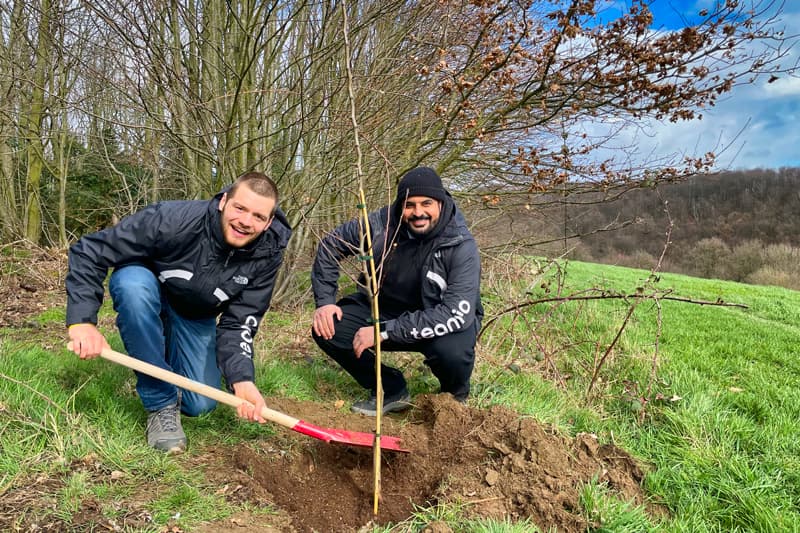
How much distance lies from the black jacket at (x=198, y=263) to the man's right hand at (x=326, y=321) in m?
0.42

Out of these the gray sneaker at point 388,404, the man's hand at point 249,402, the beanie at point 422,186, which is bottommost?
the gray sneaker at point 388,404

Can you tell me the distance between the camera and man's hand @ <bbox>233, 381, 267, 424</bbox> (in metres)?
2.51

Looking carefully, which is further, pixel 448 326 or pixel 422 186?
pixel 422 186

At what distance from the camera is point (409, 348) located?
10.8ft

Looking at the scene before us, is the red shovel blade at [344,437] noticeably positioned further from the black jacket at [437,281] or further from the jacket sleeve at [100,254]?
the jacket sleeve at [100,254]

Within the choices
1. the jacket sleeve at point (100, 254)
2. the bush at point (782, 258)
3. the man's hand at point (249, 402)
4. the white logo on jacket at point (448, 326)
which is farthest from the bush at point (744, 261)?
the jacket sleeve at point (100, 254)

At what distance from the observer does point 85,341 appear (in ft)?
7.88

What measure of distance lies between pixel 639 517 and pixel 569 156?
445cm

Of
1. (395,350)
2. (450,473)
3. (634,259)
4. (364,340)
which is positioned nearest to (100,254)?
(364,340)

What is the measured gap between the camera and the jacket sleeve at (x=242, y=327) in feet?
9.16

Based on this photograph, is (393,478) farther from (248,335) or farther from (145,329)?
(145,329)

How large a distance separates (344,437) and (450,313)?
40.0 inches

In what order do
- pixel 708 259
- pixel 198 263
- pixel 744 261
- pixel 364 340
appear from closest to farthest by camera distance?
pixel 198 263 → pixel 364 340 → pixel 744 261 → pixel 708 259

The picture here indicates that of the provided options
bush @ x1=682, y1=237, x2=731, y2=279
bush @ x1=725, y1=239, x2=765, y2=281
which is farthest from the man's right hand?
bush @ x1=682, y1=237, x2=731, y2=279
